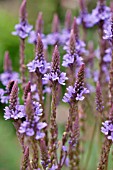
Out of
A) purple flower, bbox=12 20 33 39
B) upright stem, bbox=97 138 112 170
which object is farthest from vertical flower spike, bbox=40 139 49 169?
purple flower, bbox=12 20 33 39

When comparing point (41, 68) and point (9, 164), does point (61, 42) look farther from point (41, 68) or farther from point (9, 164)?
point (9, 164)

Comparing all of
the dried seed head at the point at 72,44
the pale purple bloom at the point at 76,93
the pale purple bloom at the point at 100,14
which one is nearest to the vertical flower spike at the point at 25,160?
the pale purple bloom at the point at 76,93

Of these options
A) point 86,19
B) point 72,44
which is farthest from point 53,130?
point 86,19

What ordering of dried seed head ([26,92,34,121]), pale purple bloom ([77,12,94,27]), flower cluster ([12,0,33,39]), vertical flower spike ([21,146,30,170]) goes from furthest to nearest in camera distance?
pale purple bloom ([77,12,94,27]) < flower cluster ([12,0,33,39]) < vertical flower spike ([21,146,30,170]) < dried seed head ([26,92,34,121])

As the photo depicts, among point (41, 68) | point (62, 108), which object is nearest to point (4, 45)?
point (62, 108)

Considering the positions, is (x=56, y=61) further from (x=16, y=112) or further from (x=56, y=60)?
(x=16, y=112)

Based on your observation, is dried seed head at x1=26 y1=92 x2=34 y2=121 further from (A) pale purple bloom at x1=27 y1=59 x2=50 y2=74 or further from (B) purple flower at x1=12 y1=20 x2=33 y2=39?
(B) purple flower at x1=12 y1=20 x2=33 y2=39

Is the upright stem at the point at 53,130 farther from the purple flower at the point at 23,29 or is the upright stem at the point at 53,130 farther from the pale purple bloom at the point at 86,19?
the pale purple bloom at the point at 86,19

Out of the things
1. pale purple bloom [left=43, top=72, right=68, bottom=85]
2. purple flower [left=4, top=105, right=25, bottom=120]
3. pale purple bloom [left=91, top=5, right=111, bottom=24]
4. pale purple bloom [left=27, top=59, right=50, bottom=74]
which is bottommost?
purple flower [left=4, top=105, right=25, bottom=120]
